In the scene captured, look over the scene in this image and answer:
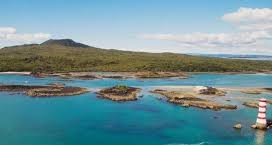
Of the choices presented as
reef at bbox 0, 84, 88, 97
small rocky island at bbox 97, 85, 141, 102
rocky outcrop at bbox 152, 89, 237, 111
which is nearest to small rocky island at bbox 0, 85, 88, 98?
reef at bbox 0, 84, 88, 97

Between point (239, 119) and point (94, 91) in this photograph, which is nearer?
point (239, 119)

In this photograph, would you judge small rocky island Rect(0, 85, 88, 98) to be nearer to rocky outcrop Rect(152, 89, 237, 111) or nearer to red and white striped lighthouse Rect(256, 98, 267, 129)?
rocky outcrop Rect(152, 89, 237, 111)

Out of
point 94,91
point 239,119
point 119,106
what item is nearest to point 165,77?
point 94,91

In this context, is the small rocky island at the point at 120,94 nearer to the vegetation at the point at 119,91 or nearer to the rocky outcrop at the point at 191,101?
the vegetation at the point at 119,91

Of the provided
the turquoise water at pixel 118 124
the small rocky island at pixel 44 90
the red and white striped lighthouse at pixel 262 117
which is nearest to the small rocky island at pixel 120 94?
the turquoise water at pixel 118 124

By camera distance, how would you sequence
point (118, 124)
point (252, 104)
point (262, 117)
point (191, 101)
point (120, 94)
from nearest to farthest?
point (262, 117) → point (118, 124) → point (252, 104) → point (191, 101) → point (120, 94)

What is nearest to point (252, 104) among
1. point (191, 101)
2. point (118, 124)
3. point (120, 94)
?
point (191, 101)

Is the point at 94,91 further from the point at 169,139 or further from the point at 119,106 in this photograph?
the point at 169,139

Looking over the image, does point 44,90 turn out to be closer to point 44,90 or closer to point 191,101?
point 44,90
